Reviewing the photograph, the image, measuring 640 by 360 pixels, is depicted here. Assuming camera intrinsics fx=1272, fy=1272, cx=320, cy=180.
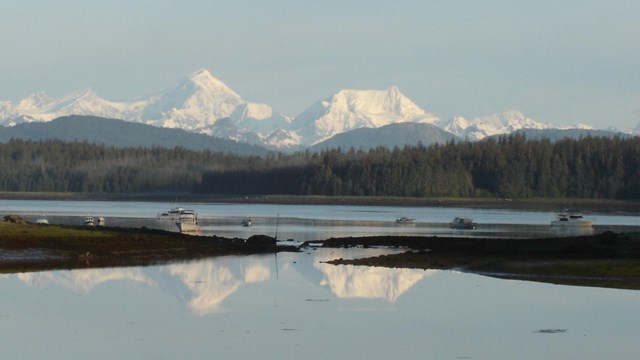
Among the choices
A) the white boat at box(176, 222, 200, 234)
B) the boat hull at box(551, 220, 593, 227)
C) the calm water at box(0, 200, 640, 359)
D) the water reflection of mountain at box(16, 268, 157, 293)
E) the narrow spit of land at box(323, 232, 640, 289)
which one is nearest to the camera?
the calm water at box(0, 200, 640, 359)

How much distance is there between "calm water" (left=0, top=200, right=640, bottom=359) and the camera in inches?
1412

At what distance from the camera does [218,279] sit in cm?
5891

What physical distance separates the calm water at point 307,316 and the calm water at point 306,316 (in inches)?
1.8

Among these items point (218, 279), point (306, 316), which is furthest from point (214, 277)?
point (306, 316)

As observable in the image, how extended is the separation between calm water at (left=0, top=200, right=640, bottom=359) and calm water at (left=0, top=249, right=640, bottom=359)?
5cm

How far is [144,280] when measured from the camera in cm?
5706

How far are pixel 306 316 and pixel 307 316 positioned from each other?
3cm

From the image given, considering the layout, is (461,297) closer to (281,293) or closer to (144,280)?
(281,293)

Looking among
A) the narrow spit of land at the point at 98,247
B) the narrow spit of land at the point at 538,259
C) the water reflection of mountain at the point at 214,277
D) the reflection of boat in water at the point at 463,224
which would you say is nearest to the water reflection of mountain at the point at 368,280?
the narrow spit of land at the point at 538,259

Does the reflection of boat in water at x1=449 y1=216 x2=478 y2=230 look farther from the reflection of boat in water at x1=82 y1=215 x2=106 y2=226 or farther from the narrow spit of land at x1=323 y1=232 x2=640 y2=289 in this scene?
the narrow spit of land at x1=323 y1=232 x2=640 y2=289

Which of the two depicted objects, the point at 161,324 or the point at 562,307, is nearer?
the point at 161,324

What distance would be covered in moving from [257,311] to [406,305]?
5945 millimetres

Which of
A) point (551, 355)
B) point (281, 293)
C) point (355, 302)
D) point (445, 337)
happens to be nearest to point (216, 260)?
point (281, 293)

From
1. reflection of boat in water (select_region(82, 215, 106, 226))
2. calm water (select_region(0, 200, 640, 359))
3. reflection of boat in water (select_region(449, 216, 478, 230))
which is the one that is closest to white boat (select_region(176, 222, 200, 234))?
reflection of boat in water (select_region(82, 215, 106, 226))
